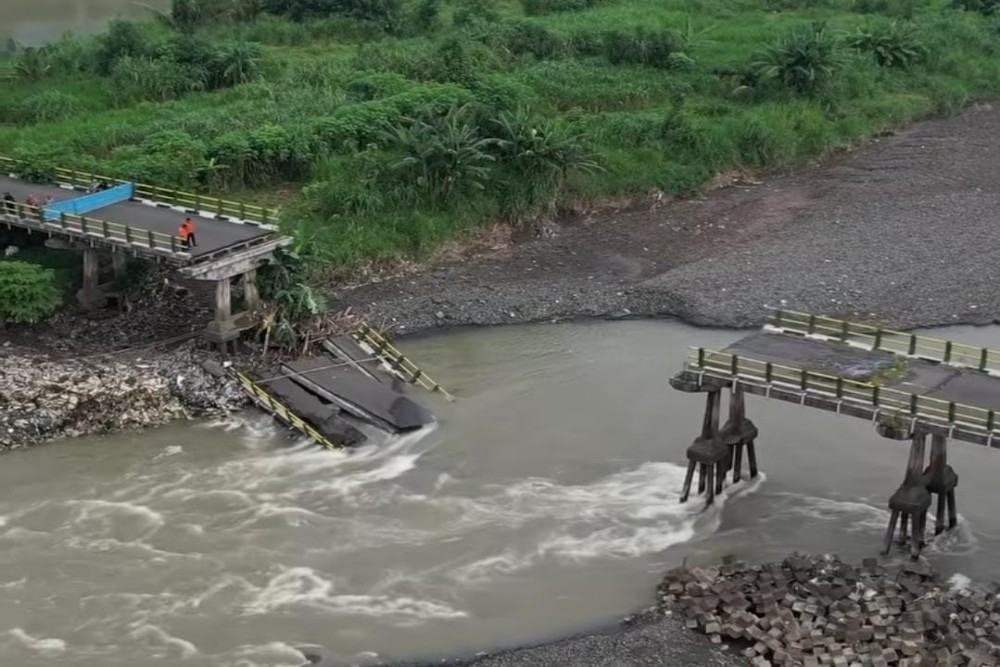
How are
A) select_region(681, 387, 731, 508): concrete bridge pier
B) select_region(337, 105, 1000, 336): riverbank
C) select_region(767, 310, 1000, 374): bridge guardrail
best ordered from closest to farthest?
select_region(767, 310, 1000, 374): bridge guardrail → select_region(681, 387, 731, 508): concrete bridge pier → select_region(337, 105, 1000, 336): riverbank

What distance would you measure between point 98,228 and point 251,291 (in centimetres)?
495

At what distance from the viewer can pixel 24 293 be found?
124ft

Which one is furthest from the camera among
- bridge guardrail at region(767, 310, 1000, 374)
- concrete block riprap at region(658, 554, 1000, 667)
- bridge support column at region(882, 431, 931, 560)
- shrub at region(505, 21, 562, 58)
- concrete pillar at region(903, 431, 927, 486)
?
shrub at region(505, 21, 562, 58)

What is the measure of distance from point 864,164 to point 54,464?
4056 centimetres

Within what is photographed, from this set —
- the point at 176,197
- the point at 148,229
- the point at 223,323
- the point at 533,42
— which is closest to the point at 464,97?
the point at 533,42

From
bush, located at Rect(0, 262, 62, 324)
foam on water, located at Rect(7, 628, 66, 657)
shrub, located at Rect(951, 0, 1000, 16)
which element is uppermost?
shrub, located at Rect(951, 0, 1000, 16)

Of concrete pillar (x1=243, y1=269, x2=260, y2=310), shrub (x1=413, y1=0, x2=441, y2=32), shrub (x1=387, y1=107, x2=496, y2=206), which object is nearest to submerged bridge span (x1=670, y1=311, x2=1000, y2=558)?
concrete pillar (x1=243, y1=269, x2=260, y2=310)

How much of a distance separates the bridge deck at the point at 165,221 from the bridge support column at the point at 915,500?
20151mm

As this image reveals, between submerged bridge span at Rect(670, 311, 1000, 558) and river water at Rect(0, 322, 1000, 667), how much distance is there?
1381 mm

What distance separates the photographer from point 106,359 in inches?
1471

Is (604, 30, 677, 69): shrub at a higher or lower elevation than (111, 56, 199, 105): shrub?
higher

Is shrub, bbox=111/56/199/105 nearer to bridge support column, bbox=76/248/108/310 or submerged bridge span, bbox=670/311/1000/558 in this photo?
bridge support column, bbox=76/248/108/310

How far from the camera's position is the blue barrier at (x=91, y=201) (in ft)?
131

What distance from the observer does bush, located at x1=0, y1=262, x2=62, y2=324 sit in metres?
37.8
